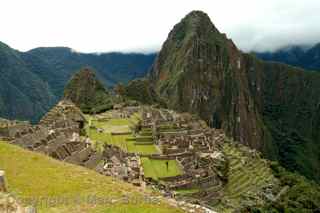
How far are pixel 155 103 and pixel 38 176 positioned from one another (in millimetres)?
89260

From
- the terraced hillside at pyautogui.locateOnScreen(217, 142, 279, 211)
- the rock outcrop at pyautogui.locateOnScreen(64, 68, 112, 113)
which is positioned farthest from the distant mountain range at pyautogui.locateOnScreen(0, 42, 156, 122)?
the terraced hillside at pyautogui.locateOnScreen(217, 142, 279, 211)

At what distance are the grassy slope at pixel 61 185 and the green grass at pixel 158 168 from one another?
14.8m

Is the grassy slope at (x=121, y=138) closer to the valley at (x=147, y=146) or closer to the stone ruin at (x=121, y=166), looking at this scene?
the valley at (x=147, y=146)

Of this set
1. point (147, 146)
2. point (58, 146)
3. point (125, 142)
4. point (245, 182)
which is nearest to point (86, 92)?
point (125, 142)

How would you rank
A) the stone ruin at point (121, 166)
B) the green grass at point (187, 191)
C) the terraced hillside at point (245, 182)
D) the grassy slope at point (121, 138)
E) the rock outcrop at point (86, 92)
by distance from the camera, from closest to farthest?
the stone ruin at point (121, 166) → the green grass at point (187, 191) → the terraced hillside at point (245, 182) → the grassy slope at point (121, 138) → the rock outcrop at point (86, 92)

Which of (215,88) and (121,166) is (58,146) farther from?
(215,88)

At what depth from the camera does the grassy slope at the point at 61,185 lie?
14.0 m

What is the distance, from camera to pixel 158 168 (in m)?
36.2

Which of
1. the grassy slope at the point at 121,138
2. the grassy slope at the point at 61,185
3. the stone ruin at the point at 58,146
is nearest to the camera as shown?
the grassy slope at the point at 61,185

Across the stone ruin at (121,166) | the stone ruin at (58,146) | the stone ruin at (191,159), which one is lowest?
the stone ruin at (191,159)

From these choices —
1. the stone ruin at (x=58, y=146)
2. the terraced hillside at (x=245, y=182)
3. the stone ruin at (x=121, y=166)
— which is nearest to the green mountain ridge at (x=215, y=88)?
the terraced hillside at (x=245, y=182)

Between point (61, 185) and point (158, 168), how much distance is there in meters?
20.5

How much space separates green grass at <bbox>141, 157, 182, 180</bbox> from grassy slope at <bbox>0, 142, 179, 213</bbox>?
583 inches

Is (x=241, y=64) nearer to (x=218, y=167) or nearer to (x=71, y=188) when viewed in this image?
(x=218, y=167)
